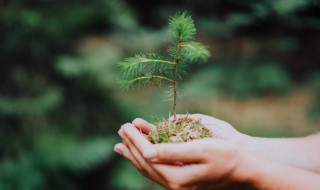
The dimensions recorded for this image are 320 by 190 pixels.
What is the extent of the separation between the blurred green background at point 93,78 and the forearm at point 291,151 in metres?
1.19

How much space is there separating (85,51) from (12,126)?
2.14 ft

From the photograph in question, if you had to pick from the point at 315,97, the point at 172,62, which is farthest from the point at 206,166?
the point at 315,97

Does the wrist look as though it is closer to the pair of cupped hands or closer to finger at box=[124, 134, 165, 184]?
the pair of cupped hands

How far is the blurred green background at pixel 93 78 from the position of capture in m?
2.43

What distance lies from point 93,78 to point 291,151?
155cm

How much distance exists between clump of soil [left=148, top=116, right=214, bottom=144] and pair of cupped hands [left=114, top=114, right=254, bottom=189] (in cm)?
5

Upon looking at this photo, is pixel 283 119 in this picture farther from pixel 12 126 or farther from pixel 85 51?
pixel 12 126

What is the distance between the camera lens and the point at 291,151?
4.02 feet

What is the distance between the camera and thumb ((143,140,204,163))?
0.79 metres

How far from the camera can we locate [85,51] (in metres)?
2.59

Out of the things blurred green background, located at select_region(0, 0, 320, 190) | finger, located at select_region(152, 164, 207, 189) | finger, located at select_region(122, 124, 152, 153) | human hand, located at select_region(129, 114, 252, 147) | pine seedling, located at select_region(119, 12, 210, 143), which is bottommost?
finger, located at select_region(152, 164, 207, 189)

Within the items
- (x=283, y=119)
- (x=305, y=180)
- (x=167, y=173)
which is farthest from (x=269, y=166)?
(x=283, y=119)

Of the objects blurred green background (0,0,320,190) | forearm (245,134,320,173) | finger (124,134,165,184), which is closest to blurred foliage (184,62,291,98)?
blurred green background (0,0,320,190)

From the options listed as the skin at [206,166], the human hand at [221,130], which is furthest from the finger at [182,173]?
the human hand at [221,130]
